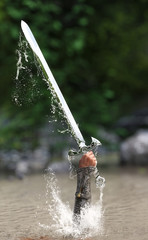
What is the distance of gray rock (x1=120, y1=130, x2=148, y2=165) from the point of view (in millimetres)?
11273

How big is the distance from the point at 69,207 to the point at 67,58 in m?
6.22

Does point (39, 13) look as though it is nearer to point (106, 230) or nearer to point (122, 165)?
point (122, 165)

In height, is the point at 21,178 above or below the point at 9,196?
above

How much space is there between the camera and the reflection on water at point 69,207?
491 cm

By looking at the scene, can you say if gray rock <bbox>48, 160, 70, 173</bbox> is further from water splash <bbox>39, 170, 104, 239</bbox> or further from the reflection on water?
water splash <bbox>39, 170, 104, 239</bbox>

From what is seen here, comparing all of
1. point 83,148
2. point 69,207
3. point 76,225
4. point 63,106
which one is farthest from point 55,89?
point 69,207

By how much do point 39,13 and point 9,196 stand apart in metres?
4.97

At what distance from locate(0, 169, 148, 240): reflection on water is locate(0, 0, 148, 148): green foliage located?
8.24 ft

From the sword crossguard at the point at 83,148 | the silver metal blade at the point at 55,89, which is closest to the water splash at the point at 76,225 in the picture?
the sword crossguard at the point at 83,148

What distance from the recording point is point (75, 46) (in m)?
11.2

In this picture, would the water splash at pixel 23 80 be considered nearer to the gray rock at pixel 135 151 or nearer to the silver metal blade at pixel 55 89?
the silver metal blade at pixel 55 89

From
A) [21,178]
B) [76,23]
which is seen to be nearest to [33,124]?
[21,178]

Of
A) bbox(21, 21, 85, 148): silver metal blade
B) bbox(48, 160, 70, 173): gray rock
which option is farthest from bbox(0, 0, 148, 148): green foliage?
bbox(21, 21, 85, 148): silver metal blade

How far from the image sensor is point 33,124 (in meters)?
11.3
